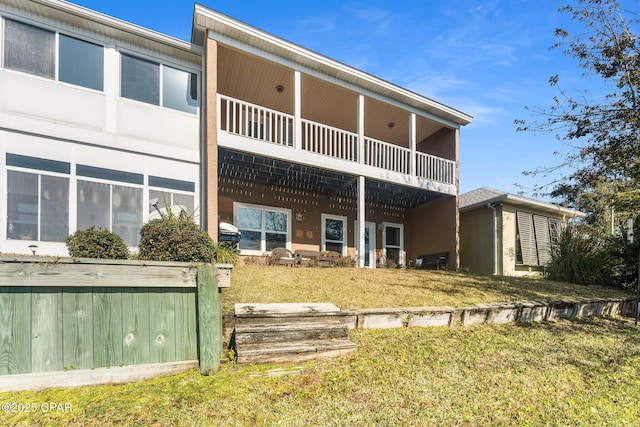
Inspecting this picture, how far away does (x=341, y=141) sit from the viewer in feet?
37.1

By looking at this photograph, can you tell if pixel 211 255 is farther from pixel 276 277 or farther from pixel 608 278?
pixel 608 278

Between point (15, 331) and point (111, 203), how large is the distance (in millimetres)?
6039

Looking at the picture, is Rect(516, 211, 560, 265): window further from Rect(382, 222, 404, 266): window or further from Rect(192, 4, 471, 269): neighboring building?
Rect(382, 222, 404, 266): window

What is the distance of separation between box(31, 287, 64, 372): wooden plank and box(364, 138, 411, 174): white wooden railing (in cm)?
943

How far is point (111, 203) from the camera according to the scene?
8.28m

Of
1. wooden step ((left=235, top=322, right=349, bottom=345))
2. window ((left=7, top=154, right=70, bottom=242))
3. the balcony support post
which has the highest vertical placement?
the balcony support post

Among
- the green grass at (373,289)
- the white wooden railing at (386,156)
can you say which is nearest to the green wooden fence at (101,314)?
the green grass at (373,289)

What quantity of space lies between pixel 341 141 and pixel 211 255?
6771 millimetres

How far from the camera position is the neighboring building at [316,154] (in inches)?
357

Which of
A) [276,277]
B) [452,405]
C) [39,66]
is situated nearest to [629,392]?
[452,405]

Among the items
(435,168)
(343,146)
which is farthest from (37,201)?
(435,168)

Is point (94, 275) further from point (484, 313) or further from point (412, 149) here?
point (412, 149)

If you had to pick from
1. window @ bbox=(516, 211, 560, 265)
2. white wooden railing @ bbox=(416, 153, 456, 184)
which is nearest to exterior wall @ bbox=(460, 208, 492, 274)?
window @ bbox=(516, 211, 560, 265)

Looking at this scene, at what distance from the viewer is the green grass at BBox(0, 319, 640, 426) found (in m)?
2.74
